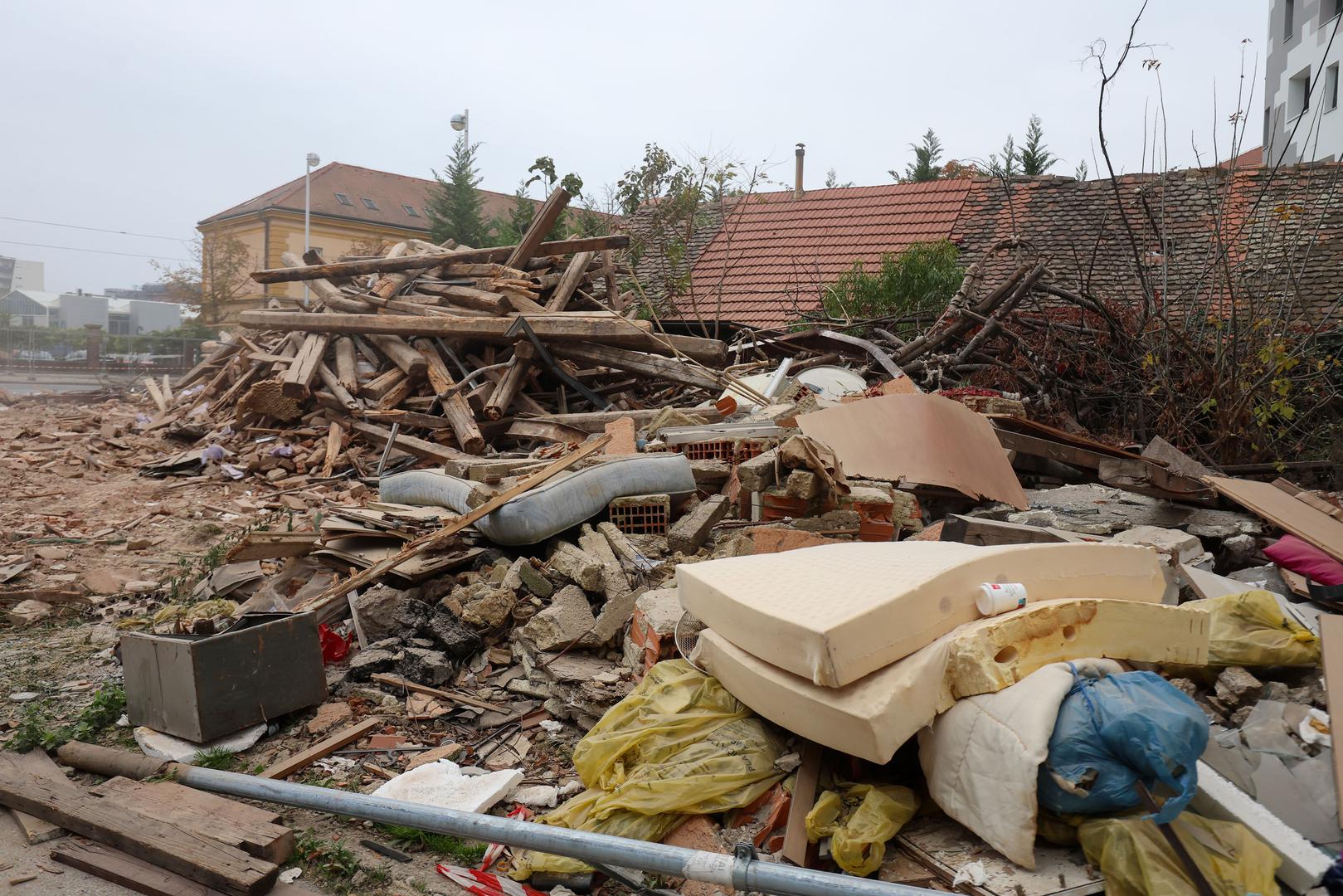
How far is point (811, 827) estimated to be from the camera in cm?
293

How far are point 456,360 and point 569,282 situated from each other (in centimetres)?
167

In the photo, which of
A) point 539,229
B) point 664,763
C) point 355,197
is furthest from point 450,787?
point 355,197

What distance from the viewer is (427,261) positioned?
11.2 metres

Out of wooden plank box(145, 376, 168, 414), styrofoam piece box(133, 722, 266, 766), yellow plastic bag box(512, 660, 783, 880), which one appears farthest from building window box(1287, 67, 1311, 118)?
styrofoam piece box(133, 722, 266, 766)

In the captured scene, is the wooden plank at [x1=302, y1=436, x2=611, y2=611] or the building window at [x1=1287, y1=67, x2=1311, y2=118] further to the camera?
the building window at [x1=1287, y1=67, x2=1311, y2=118]

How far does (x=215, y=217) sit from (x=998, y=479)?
4217cm

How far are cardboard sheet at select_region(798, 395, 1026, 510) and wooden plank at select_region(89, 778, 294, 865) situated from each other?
12.9 ft

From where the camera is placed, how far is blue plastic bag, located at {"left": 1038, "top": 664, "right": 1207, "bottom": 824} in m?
2.45

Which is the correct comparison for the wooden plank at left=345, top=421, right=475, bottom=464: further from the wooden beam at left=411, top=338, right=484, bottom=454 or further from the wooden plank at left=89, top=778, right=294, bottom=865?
the wooden plank at left=89, top=778, right=294, bottom=865

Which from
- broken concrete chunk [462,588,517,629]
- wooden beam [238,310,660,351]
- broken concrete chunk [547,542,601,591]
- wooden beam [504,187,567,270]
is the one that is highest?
wooden beam [504,187,567,270]

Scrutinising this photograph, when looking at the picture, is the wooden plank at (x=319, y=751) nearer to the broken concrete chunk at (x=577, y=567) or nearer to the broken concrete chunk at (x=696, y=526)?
the broken concrete chunk at (x=577, y=567)

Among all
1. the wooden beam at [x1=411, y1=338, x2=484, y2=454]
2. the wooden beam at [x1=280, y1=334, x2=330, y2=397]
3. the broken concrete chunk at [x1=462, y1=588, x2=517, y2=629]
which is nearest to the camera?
the broken concrete chunk at [x1=462, y1=588, x2=517, y2=629]

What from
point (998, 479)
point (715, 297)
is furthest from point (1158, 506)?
point (715, 297)

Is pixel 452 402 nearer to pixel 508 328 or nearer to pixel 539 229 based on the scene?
pixel 508 328
